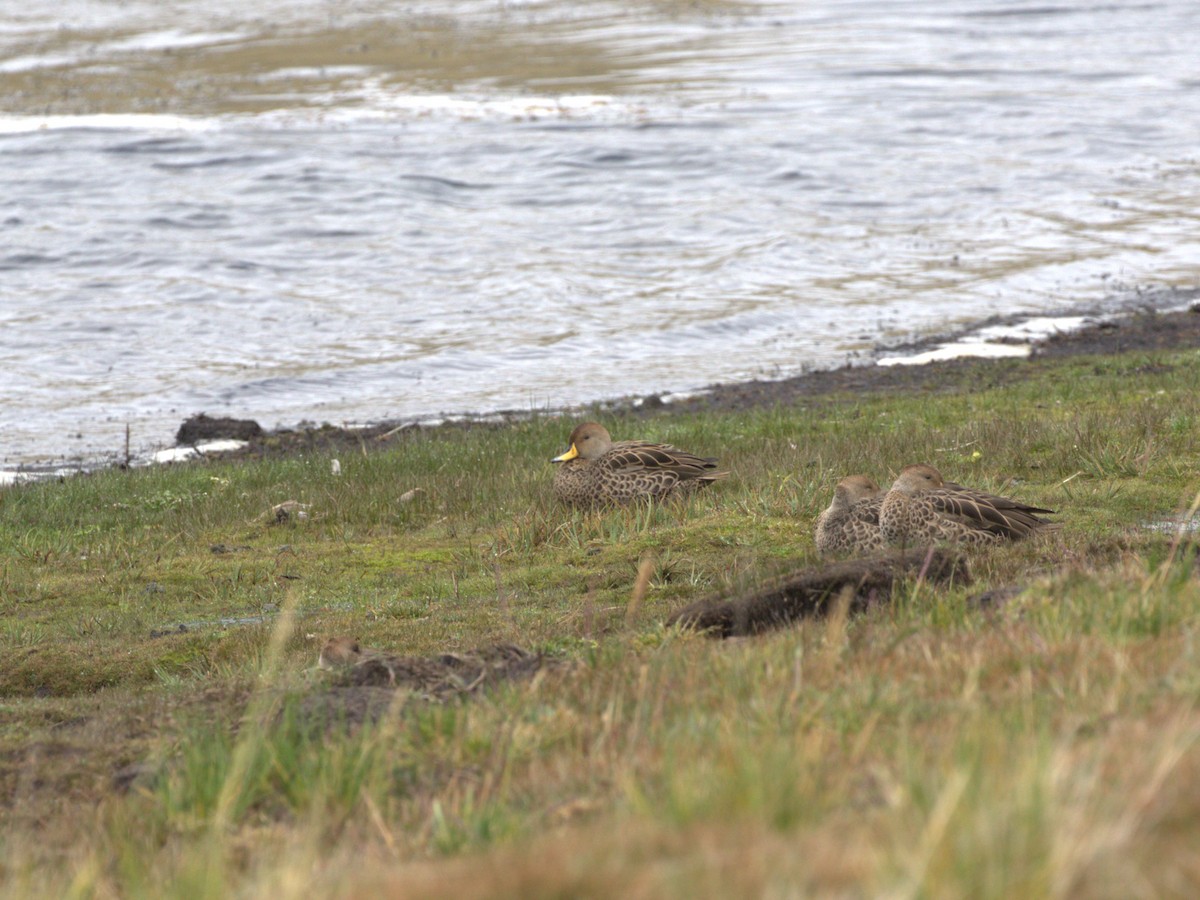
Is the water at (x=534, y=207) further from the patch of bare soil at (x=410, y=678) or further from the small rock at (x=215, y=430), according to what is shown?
the patch of bare soil at (x=410, y=678)

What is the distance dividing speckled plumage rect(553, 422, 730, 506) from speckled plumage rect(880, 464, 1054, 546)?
2576 mm

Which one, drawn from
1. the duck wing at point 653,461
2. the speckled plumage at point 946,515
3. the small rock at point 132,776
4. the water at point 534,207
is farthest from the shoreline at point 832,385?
the small rock at point 132,776

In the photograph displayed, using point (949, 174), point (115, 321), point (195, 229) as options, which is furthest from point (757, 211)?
point (115, 321)

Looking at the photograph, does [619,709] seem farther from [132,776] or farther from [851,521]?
[851,521]

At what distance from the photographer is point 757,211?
3253 centimetres

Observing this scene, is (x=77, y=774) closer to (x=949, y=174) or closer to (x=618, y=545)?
(x=618, y=545)

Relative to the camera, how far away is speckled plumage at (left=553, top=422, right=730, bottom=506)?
11.1m

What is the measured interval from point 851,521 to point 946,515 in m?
0.63

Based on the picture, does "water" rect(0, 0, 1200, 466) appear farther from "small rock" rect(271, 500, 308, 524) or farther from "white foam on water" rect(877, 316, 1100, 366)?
"small rock" rect(271, 500, 308, 524)

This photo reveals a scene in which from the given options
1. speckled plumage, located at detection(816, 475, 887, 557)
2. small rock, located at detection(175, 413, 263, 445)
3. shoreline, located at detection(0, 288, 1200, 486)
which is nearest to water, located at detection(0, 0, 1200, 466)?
small rock, located at detection(175, 413, 263, 445)

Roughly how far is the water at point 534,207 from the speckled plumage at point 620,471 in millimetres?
7717

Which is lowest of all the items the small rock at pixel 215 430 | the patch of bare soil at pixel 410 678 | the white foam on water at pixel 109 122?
the small rock at pixel 215 430

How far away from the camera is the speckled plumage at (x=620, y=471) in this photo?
11.1 m

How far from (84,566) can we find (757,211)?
2391 cm
